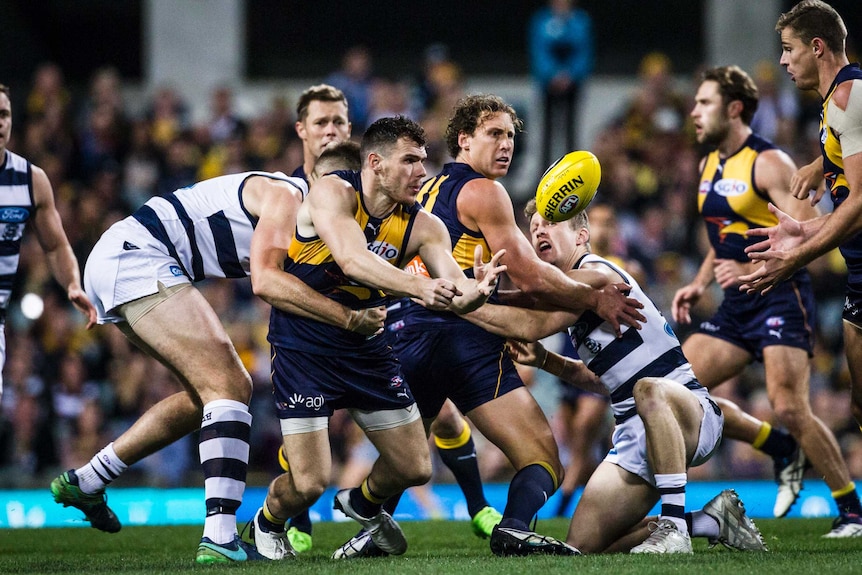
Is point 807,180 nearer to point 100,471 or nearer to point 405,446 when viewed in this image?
point 405,446

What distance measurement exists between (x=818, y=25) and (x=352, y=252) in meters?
Answer: 2.74

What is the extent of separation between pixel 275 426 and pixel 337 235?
253 inches

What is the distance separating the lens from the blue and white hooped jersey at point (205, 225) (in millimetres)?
5969

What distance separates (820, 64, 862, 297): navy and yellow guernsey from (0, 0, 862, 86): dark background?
10795 mm

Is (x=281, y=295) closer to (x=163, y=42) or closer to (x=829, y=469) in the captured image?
(x=829, y=469)

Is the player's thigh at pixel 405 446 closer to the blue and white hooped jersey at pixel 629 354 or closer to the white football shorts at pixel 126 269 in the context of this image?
the blue and white hooped jersey at pixel 629 354

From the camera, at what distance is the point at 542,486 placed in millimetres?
5535

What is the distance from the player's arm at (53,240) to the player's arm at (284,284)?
1.91 m

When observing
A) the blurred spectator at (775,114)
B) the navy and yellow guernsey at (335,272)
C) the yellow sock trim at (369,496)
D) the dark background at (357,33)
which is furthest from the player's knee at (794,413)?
the dark background at (357,33)

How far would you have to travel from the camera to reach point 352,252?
204 inches

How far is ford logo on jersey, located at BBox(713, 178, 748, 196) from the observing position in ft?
24.3

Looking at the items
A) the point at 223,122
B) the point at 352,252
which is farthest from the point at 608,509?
the point at 223,122

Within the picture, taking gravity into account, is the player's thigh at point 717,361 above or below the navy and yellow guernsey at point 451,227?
below

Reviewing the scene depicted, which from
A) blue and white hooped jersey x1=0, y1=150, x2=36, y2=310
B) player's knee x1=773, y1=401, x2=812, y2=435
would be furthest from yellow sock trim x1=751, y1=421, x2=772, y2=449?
blue and white hooped jersey x1=0, y1=150, x2=36, y2=310
